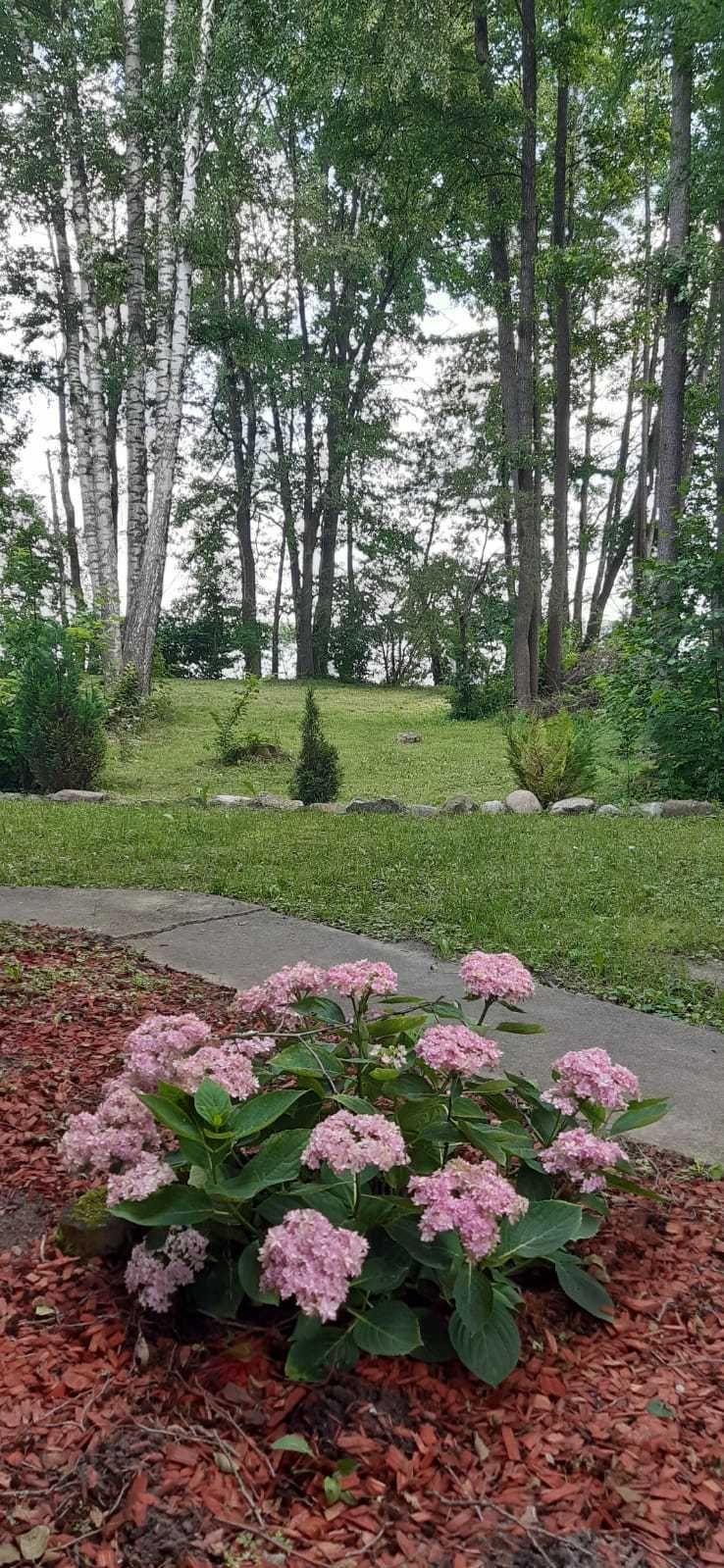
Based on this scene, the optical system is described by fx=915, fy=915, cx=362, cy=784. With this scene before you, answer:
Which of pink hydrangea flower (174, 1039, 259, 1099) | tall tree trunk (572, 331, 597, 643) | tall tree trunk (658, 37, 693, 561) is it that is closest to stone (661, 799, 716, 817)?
tall tree trunk (658, 37, 693, 561)

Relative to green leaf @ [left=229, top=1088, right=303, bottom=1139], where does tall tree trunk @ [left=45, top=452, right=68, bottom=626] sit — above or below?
above

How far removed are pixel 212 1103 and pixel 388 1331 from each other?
0.35 meters

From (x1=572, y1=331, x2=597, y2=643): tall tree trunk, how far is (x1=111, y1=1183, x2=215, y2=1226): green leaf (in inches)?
811

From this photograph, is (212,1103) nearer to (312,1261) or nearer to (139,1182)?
(139,1182)

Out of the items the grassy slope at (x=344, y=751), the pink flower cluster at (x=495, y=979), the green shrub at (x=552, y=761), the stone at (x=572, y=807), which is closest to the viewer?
the pink flower cluster at (x=495, y=979)

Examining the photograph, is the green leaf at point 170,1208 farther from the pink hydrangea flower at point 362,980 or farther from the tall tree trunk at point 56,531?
the tall tree trunk at point 56,531

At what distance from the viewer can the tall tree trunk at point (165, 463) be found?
1147 cm

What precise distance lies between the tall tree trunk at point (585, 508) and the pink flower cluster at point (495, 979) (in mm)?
20079

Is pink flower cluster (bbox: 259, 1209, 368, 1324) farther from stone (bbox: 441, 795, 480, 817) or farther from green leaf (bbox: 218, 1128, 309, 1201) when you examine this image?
stone (bbox: 441, 795, 480, 817)

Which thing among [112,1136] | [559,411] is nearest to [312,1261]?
[112,1136]

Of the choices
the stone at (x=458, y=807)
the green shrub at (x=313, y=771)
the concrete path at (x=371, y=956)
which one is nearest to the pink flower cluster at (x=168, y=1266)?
the concrete path at (x=371, y=956)

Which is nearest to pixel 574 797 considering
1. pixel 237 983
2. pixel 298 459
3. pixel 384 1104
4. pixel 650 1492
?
pixel 237 983

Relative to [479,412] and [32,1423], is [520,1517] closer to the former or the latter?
[32,1423]

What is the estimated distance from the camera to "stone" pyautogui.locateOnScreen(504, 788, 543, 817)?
7312mm
